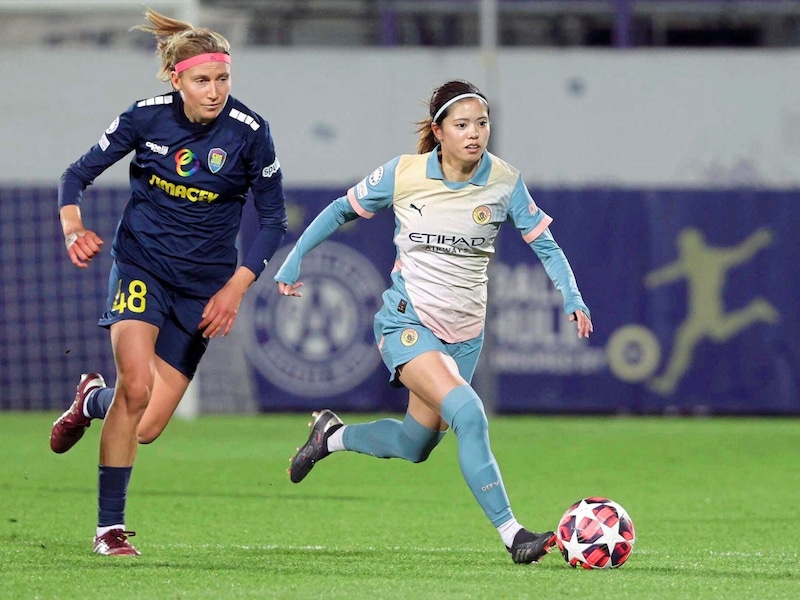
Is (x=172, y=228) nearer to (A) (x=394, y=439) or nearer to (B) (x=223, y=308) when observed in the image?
(B) (x=223, y=308)

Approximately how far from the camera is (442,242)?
643 centimetres

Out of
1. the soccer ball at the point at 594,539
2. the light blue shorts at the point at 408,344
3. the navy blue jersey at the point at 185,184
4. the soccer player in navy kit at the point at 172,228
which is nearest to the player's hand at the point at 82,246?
the soccer player in navy kit at the point at 172,228

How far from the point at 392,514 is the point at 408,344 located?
7.88 ft

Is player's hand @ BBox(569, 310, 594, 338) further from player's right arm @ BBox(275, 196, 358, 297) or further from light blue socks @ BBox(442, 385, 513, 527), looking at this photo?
player's right arm @ BBox(275, 196, 358, 297)

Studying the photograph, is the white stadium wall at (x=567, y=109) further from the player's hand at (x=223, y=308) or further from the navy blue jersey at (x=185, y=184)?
the player's hand at (x=223, y=308)

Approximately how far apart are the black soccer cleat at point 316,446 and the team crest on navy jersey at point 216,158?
149 centimetres

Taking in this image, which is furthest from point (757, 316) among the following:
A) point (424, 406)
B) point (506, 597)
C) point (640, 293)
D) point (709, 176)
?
point (506, 597)

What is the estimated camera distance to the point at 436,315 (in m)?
6.45

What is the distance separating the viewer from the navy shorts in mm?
6473

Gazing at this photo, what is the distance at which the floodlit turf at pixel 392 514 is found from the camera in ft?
18.1

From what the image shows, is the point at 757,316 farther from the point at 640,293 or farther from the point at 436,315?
the point at 436,315

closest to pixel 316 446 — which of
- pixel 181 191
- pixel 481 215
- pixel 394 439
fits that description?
pixel 394 439

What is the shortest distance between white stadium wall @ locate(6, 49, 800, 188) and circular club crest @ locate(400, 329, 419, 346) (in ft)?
40.0

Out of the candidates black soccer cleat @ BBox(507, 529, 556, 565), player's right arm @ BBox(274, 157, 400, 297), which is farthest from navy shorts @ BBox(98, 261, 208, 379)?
black soccer cleat @ BBox(507, 529, 556, 565)
